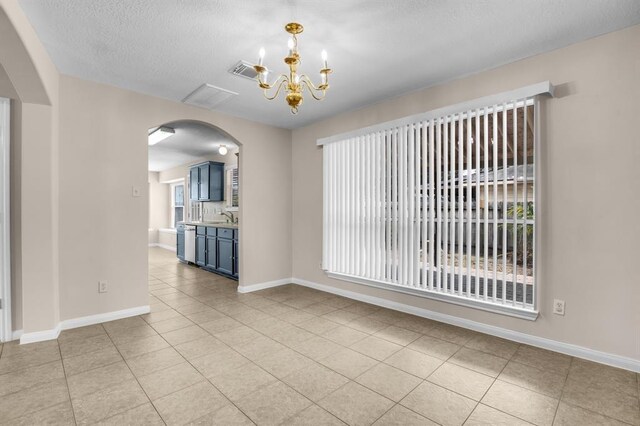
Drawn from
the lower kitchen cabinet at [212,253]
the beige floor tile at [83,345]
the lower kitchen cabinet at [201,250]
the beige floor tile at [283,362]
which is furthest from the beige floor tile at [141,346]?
the lower kitchen cabinet at [201,250]

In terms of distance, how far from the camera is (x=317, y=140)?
466cm

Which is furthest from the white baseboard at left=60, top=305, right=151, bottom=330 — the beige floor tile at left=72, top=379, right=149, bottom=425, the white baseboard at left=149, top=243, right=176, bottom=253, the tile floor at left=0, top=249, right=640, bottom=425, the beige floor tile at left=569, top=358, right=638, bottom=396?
the white baseboard at left=149, top=243, right=176, bottom=253

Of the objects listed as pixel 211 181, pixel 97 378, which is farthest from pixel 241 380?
pixel 211 181

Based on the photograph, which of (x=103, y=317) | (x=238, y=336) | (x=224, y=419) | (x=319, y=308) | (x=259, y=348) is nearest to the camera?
(x=224, y=419)

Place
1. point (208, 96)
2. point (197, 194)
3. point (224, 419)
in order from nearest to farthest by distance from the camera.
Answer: point (224, 419) < point (208, 96) < point (197, 194)

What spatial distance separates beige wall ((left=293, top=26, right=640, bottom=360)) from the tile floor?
36 centimetres

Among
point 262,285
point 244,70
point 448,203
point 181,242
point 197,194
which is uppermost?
point 244,70

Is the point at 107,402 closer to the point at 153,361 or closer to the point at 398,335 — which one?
the point at 153,361

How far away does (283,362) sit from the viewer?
8.02ft

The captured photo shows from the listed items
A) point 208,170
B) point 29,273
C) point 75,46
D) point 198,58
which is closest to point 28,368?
point 29,273

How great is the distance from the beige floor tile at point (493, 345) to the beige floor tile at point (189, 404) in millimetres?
2104

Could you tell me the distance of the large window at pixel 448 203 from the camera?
2.79 m

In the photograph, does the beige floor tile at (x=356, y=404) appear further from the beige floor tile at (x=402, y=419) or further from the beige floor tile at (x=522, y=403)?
the beige floor tile at (x=522, y=403)

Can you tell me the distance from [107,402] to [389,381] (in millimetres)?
1810
